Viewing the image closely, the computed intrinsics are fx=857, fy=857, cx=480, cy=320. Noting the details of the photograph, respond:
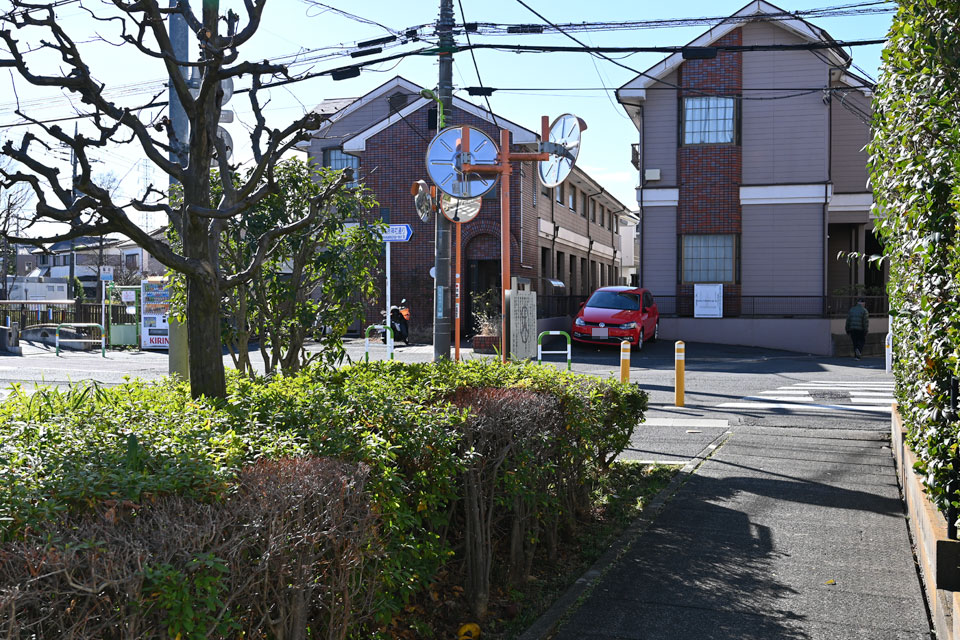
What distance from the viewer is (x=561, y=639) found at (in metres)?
4.32

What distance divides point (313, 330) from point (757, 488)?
4224 mm

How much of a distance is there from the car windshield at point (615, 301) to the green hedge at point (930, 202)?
65.3 ft

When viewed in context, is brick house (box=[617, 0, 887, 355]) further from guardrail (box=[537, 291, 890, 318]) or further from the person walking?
the person walking

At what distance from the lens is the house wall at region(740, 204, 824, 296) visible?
2802 cm

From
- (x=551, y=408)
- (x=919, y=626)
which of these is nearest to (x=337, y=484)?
(x=551, y=408)

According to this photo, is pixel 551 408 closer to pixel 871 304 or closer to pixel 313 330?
pixel 313 330

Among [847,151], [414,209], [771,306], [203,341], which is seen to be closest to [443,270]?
[203,341]

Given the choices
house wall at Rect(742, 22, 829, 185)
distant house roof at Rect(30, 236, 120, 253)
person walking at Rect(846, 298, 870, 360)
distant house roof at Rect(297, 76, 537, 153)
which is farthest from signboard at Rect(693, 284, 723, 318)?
distant house roof at Rect(30, 236, 120, 253)

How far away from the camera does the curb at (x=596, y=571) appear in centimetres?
447

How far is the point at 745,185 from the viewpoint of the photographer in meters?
28.3

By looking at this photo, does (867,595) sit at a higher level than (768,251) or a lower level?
lower

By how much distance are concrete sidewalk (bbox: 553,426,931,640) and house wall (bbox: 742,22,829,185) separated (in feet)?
71.8

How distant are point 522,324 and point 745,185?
18.0m

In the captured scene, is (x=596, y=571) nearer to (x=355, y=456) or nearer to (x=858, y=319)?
(x=355, y=456)
